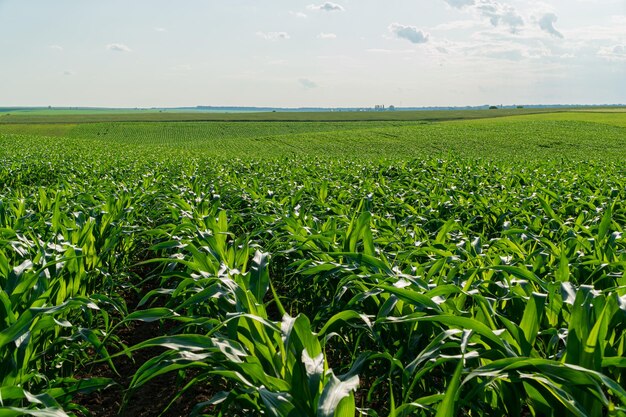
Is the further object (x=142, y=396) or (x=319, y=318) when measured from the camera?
(x=142, y=396)

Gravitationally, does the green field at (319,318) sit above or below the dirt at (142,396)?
above

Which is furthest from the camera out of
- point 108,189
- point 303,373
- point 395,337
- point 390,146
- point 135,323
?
point 390,146

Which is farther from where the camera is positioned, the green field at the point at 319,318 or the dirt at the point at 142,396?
the dirt at the point at 142,396

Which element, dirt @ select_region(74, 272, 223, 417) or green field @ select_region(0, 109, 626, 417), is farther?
dirt @ select_region(74, 272, 223, 417)

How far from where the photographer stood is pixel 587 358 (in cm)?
179

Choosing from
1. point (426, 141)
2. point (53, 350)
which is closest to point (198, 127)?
point (426, 141)

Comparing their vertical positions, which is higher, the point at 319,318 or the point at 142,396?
the point at 319,318

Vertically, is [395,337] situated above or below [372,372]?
above

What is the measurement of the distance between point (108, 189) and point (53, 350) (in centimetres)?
553

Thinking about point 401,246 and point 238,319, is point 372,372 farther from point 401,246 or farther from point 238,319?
point 401,246

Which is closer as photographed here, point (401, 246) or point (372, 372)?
point (372, 372)

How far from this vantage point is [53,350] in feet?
10.5

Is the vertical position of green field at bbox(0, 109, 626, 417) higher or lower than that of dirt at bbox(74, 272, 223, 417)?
higher

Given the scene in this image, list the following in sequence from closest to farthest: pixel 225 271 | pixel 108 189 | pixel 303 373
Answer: pixel 303 373 < pixel 225 271 < pixel 108 189
